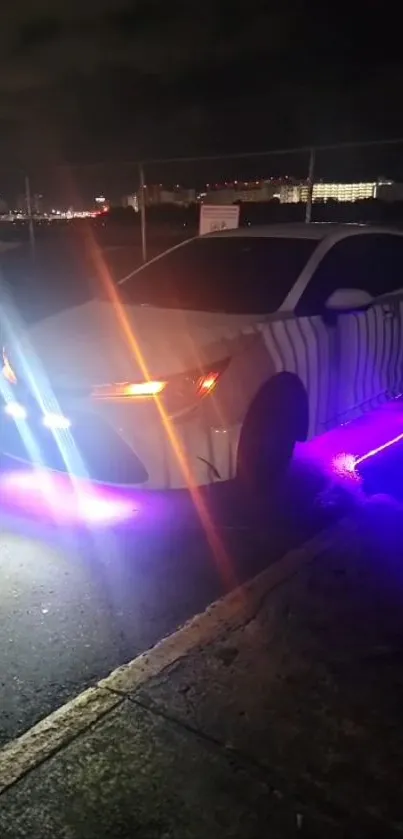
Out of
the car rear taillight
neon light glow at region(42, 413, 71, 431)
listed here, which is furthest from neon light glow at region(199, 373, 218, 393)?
neon light glow at region(42, 413, 71, 431)

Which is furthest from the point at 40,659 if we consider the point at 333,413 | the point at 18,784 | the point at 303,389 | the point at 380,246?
the point at 380,246

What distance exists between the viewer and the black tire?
461 centimetres

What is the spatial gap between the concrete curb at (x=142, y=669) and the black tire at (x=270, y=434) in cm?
63

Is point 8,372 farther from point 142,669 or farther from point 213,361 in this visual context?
point 142,669

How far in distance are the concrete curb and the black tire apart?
0.63 meters

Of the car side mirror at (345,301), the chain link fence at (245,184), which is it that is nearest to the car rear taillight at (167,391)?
the car side mirror at (345,301)

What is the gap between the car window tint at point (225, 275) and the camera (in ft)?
17.0

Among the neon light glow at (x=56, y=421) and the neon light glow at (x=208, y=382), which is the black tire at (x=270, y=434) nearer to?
the neon light glow at (x=208, y=382)

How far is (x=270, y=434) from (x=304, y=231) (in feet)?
5.77

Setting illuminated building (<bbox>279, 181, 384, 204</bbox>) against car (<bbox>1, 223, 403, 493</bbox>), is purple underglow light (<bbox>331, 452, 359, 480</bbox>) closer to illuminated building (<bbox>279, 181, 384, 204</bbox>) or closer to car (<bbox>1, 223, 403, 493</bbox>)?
car (<bbox>1, 223, 403, 493</bbox>)

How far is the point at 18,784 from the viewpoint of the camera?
2467mm

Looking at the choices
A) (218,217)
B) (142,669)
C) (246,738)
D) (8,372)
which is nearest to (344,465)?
(8,372)

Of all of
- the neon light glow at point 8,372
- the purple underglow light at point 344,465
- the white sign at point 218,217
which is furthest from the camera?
the white sign at point 218,217

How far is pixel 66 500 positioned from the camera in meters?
4.90
